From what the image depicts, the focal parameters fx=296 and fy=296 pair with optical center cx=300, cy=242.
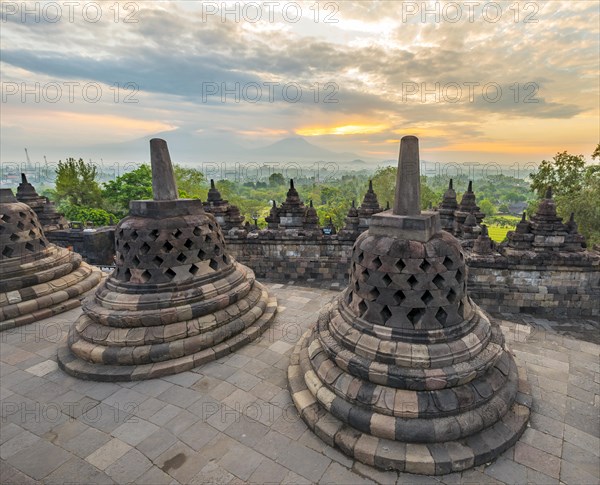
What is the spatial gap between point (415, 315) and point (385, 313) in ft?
1.32

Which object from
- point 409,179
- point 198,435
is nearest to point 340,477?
point 198,435

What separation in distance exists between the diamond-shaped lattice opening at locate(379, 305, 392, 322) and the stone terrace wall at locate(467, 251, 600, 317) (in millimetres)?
8741

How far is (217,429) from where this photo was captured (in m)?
4.07

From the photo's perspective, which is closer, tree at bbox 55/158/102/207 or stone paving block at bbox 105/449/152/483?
stone paving block at bbox 105/449/152/483

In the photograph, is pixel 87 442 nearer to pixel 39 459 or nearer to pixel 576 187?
pixel 39 459

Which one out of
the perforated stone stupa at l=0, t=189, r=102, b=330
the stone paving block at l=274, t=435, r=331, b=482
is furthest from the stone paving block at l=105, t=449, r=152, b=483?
the perforated stone stupa at l=0, t=189, r=102, b=330

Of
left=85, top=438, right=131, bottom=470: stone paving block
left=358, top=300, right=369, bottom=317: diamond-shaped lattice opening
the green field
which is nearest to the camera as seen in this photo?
left=85, top=438, right=131, bottom=470: stone paving block

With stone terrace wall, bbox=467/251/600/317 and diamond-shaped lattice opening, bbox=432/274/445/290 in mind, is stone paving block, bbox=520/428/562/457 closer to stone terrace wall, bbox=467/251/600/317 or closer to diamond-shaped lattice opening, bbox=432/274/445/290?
diamond-shaped lattice opening, bbox=432/274/445/290

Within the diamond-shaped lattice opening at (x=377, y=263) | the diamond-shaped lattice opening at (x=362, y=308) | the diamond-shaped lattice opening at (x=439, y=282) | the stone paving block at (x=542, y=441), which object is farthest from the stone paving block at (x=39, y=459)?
the stone paving block at (x=542, y=441)

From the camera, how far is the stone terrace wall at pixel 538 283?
34.6 ft

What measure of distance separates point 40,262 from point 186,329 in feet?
17.5

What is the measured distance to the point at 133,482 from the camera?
3367 millimetres

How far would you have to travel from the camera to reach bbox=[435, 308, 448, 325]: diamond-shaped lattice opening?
413 cm

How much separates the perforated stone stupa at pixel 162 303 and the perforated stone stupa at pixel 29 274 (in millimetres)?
2366
